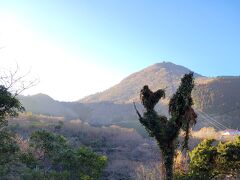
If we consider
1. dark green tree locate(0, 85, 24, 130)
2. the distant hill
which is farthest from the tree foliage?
the distant hill

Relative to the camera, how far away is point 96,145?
46.5 metres

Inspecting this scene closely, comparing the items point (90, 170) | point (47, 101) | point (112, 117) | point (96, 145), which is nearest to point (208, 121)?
point (112, 117)

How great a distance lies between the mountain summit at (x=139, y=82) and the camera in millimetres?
161625

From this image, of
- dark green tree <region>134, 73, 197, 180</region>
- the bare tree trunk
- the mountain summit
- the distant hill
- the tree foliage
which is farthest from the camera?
the mountain summit

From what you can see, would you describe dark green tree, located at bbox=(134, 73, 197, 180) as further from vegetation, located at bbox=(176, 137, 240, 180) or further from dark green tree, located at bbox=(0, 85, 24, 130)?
dark green tree, located at bbox=(0, 85, 24, 130)

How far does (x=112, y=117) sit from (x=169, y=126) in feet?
318

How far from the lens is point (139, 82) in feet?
593

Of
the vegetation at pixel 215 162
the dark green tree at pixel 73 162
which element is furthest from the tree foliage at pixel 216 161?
the dark green tree at pixel 73 162

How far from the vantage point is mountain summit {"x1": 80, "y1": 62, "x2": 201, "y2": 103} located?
161625 millimetres

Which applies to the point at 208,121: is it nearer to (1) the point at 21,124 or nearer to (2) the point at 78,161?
(1) the point at 21,124

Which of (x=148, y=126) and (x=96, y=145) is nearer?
(x=148, y=126)

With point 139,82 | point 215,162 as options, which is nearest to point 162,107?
point 139,82

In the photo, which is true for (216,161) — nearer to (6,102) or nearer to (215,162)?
(215,162)

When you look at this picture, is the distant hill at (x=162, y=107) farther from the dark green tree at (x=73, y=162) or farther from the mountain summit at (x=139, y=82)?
the dark green tree at (x=73, y=162)
